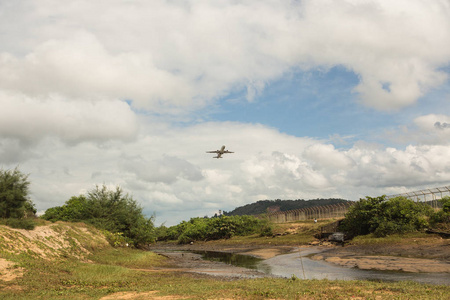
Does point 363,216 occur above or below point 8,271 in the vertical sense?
above

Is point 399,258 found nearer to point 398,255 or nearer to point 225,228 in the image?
point 398,255

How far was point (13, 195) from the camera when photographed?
3203 centimetres

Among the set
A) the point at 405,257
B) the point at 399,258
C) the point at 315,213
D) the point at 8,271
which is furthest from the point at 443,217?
the point at 8,271

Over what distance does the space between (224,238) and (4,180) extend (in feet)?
207

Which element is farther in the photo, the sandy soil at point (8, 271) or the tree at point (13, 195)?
the tree at point (13, 195)

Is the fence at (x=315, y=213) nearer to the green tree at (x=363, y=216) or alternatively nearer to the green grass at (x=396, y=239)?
the green tree at (x=363, y=216)

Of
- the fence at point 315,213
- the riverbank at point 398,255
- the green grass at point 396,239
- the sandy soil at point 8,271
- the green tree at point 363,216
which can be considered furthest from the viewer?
the fence at point 315,213

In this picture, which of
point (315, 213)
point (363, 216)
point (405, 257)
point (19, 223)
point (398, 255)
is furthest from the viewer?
point (315, 213)

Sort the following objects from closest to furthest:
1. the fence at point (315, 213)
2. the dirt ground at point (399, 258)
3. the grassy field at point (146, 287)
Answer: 1. the grassy field at point (146, 287)
2. the dirt ground at point (399, 258)
3. the fence at point (315, 213)

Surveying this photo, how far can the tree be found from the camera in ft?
104

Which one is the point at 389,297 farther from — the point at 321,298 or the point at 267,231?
the point at 267,231

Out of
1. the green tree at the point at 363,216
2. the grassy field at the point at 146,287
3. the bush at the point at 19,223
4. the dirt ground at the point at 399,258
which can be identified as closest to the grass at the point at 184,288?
the grassy field at the point at 146,287

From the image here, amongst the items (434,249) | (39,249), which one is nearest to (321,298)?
(39,249)

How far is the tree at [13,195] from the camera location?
3182 centimetres
